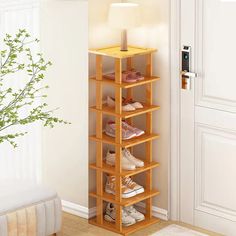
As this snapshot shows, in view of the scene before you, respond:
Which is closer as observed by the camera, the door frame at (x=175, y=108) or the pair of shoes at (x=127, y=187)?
the door frame at (x=175, y=108)

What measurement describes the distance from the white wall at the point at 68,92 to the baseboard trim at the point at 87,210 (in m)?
0.03

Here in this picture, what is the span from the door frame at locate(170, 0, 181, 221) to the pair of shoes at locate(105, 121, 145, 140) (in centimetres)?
23

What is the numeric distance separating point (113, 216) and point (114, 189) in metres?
0.20

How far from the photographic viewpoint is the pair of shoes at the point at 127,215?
4102 millimetres

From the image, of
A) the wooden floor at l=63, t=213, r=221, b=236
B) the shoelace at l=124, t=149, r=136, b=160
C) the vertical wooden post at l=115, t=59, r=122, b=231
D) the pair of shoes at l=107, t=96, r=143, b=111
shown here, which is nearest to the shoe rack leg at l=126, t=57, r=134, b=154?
the pair of shoes at l=107, t=96, r=143, b=111

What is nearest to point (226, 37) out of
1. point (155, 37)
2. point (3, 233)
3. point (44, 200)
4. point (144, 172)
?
point (155, 37)

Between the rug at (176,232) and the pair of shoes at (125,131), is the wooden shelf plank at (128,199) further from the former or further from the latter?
the pair of shoes at (125,131)

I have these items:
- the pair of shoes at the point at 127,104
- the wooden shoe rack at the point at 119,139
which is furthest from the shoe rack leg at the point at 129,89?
the pair of shoes at the point at 127,104

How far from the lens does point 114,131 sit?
13.2 feet

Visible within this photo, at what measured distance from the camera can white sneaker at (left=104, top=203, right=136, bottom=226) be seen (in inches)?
161

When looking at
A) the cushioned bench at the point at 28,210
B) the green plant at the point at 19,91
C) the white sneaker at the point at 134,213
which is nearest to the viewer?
the green plant at the point at 19,91

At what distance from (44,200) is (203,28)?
1420mm

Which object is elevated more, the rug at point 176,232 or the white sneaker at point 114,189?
the white sneaker at point 114,189

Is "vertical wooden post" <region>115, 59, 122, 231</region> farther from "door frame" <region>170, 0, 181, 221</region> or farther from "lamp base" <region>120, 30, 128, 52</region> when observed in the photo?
"door frame" <region>170, 0, 181, 221</region>
